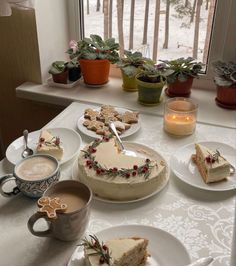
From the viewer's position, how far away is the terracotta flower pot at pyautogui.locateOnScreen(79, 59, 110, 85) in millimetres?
1359

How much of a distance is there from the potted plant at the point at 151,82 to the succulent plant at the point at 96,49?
150mm

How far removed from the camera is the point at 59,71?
137 centimetres

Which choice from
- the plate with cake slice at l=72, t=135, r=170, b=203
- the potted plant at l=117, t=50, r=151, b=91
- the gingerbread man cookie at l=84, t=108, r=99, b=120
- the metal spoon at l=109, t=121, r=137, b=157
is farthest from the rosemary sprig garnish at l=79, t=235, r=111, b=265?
the potted plant at l=117, t=50, r=151, b=91

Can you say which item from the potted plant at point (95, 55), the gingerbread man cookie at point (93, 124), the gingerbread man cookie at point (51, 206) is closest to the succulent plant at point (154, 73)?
the potted plant at point (95, 55)

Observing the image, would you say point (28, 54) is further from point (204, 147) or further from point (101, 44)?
point (204, 147)

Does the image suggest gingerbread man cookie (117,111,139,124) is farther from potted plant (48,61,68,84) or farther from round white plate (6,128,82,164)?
potted plant (48,61,68,84)

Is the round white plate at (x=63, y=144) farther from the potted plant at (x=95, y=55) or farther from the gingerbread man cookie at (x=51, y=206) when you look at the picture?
the potted plant at (x=95, y=55)

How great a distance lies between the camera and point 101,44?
1373 millimetres

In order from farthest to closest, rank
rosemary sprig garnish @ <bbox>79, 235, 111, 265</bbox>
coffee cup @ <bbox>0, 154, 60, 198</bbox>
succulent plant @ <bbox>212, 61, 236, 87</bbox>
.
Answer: succulent plant @ <bbox>212, 61, 236, 87</bbox>
coffee cup @ <bbox>0, 154, 60, 198</bbox>
rosemary sprig garnish @ <bbox>79, 235, 111, 265</bbox>

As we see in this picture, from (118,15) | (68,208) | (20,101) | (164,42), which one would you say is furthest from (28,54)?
(68,208)

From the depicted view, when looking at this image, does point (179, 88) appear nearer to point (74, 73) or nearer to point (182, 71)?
point (182, 71)

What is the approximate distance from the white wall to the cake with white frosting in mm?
659

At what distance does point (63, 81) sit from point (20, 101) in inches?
9.5

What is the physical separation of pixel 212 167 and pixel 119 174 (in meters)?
0.23
